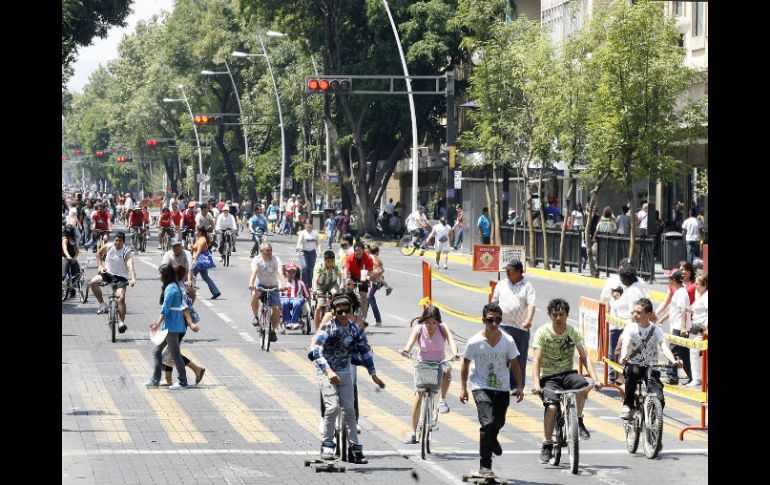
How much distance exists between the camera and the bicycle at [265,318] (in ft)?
80.8

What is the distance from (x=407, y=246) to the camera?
5769 cm

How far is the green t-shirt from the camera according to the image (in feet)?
49.2

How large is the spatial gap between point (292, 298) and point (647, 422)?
1241 centimetres

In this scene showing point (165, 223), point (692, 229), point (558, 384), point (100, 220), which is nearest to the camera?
point (558, 384)

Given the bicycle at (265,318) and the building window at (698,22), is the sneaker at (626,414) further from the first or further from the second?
the building window at (698,22)

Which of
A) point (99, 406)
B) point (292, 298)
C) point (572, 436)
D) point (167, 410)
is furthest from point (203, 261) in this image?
point (572, 436)

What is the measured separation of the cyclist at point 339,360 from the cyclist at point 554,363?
5.38ft

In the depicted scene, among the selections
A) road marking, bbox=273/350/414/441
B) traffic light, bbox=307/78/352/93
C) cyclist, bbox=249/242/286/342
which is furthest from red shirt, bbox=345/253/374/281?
traffic light, bbox=307/78/352/93

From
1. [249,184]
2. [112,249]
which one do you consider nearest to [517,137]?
[112,249]

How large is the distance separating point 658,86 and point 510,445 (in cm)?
2383

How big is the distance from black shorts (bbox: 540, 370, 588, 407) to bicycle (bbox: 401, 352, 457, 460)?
43.6 inches

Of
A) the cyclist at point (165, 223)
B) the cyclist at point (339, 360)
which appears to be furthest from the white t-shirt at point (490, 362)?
the cyclist at point (165, 223)

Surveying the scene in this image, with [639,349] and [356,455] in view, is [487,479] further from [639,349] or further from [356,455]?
[639,349]
